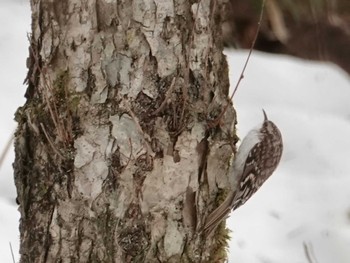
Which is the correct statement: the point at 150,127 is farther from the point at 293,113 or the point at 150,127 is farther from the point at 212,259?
the point at 293,113

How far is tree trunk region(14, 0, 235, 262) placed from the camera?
2660 millimetres

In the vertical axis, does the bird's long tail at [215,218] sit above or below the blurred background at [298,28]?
below

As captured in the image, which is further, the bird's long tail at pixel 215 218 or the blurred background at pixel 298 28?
the blurred background at pixel 298 28

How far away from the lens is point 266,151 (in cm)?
352

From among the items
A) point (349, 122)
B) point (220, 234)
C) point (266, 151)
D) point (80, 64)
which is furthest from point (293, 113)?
point (80, 64)

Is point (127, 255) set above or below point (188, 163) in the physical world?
below

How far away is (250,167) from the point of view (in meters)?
3.32

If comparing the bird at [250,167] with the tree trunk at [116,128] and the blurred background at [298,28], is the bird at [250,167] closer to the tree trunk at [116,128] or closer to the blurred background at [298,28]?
the tree trunk at [116,128]

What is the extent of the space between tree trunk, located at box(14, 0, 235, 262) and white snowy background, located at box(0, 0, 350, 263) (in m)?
1.37

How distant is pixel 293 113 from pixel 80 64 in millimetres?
3120

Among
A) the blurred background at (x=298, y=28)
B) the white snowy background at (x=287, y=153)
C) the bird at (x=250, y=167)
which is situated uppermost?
the blurred background at (x=298, y=28)

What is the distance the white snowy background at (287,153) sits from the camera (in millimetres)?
4523

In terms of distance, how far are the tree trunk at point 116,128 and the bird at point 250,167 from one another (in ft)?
0.30

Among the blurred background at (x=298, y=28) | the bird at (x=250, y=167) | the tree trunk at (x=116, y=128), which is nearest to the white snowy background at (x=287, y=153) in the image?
the blurred background at (x=298, y=28)
